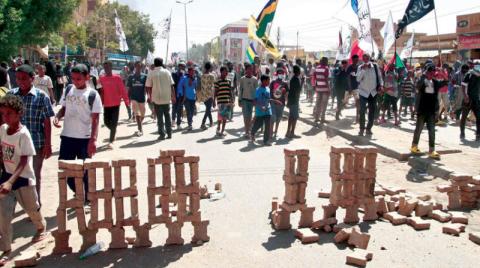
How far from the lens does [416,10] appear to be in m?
12.1

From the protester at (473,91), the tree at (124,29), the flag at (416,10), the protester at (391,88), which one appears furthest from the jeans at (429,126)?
the tree at (124,29)

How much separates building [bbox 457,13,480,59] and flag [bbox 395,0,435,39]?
75.7 feet

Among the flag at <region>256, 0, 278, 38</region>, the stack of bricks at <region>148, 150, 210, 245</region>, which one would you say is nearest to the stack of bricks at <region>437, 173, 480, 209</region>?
the stack of bricks at <region>148, 150, 210, 245</region>

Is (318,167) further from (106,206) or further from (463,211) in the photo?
(106,206)

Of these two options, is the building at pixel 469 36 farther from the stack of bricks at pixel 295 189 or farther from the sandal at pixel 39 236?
the sandal at pixel 39 236

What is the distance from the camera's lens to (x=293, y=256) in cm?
458

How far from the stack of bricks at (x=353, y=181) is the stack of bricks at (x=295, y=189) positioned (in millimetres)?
323

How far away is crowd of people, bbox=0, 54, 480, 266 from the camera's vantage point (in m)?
4.63

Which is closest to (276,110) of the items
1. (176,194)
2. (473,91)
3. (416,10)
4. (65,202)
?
(416,10)

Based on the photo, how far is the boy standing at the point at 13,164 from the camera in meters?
4.52

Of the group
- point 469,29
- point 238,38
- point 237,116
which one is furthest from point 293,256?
point 238,38

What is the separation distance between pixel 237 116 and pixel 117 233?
12.4 meters

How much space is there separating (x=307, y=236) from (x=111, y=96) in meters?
6.61

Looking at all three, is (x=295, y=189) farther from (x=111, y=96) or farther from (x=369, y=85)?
(x=369, y=85)
